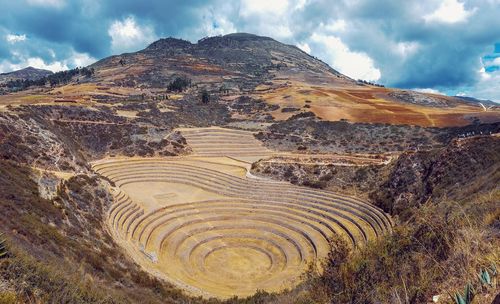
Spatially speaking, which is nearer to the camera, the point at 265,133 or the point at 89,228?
the point at 89,228

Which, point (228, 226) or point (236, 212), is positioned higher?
point (236, 212)

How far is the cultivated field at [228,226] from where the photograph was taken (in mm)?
18109

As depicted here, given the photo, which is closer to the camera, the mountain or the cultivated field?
the mountain

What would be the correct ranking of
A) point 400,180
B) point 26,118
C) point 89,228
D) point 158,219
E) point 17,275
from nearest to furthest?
point 17,275 → point 89,228 → point 158,219 → point 400,180 → point 26,118

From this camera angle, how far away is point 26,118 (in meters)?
30.7

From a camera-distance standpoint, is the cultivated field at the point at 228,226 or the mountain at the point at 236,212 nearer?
the mountain at the point at 236,212

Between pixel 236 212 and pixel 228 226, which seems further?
pixel 236 212

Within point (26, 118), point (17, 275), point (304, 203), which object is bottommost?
point (304, 203)

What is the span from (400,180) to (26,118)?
34.2m

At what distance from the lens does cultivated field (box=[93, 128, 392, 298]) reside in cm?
1811

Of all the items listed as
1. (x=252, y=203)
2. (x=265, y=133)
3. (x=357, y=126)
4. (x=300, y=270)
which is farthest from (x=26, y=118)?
(x=357, y=126)

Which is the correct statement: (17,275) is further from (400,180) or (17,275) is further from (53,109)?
(53,109)

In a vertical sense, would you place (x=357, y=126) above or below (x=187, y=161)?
above

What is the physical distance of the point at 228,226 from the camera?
2380 cm
